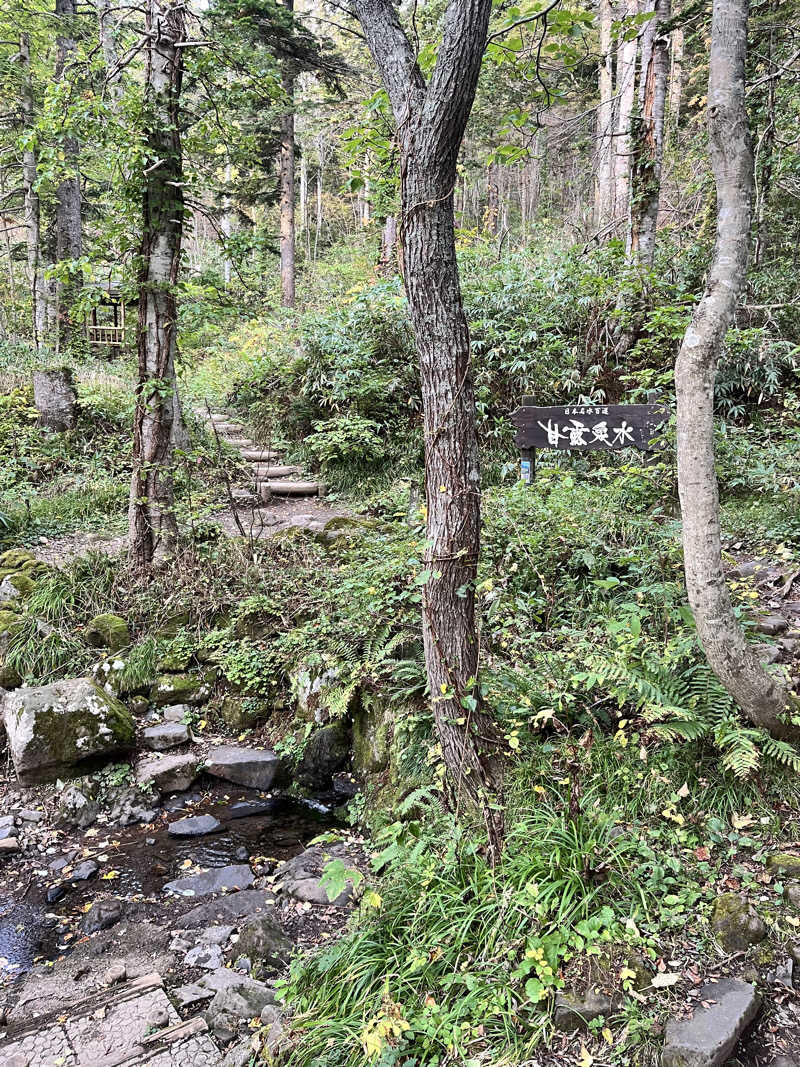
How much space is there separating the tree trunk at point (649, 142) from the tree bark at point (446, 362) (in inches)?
232

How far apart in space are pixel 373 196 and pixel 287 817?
438cm

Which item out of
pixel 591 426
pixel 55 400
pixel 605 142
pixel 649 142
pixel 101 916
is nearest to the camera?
pixel 101 916

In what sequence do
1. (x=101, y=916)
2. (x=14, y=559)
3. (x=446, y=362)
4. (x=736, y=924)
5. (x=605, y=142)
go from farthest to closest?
(x=605, y=142) < (x=14, y=559) < (x=101, y=916) < (x=446, y=362) < (x=736, y=924)

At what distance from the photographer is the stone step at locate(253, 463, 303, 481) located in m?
9.38

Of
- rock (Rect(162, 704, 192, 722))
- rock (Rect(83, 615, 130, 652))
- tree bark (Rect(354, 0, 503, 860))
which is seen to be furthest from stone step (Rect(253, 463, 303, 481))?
tree bark (Rect(354, 0, 503, 860))

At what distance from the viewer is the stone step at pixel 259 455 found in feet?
32.5

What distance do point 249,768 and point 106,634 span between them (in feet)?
6.46

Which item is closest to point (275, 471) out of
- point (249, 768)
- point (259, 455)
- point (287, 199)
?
point (259, 455)

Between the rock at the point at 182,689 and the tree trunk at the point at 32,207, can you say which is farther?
the tree trunk at the point at 32,207

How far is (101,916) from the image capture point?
378 centimetres

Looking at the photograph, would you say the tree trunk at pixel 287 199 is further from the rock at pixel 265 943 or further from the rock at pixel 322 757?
the rock at pixel 265 943

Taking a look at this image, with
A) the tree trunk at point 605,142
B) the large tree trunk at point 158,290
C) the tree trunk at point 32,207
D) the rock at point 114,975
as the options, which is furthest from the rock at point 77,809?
the tree trunk at point 605,142

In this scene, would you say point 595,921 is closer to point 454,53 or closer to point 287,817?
point 287,817

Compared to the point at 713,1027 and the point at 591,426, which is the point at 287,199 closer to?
the point at 591,426
